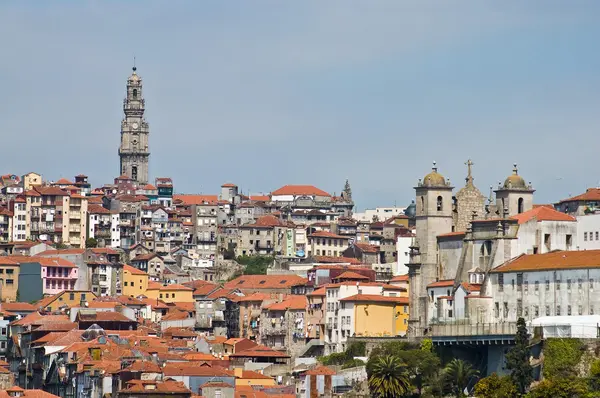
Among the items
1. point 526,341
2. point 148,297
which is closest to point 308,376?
point 526,341

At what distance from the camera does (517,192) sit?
118312 mm

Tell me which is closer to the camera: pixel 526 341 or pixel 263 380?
pixel 526 341

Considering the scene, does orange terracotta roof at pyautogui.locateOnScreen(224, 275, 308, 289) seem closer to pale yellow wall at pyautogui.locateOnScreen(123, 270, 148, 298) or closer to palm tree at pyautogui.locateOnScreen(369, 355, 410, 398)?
pale yellow wall at pyautogui.locateOnScreen(123, 270, 148, 298)

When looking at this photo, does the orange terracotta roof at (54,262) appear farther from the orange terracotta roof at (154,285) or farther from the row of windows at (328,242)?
the row of windows at (328,242)

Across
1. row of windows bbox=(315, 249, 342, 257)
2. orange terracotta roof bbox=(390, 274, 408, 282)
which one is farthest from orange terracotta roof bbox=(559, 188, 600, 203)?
row of windows bbox=(315, 249, 342, 257)

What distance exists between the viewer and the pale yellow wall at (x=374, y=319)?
408 ft

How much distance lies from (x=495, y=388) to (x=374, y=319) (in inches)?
1039

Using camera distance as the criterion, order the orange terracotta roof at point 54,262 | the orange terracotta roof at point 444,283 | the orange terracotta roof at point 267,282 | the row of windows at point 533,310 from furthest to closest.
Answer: the orange terracotta roof at point 54,262
the orange terracotta roof at point 267,282
the orange terracotta roof at point 444,283
the row of windows at point 533,310

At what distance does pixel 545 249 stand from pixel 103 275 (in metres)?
58.1

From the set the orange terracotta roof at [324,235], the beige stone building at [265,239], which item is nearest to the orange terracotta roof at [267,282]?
the orange terracotta roof at [324,235]

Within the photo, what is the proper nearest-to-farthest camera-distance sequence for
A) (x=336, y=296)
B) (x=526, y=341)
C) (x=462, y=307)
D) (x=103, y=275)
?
(x=526, y=341) < (x=462, y=307) < (x=336, y=296) < (x=103, y=275)

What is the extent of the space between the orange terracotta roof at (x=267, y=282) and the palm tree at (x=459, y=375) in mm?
45537

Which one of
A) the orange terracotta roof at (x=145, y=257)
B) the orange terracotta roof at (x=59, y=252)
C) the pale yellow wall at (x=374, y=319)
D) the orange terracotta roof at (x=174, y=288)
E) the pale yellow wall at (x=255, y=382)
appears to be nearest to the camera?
the pale yellow wall at (x=255, y=382)

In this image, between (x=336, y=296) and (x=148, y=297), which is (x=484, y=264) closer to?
(x=336, y=296)
